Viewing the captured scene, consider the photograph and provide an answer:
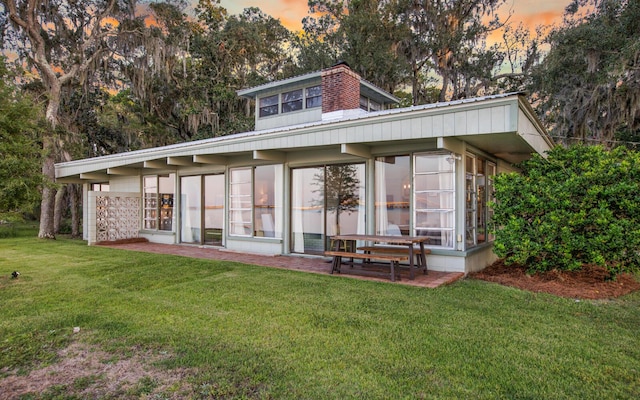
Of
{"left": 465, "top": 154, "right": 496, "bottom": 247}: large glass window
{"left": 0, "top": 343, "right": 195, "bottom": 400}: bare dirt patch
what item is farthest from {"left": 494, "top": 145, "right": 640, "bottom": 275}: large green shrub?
{"left": 0, "top": 343, "right": 195, "bottom": 400}: bare dirt patch

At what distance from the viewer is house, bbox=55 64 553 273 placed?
6.14 metres

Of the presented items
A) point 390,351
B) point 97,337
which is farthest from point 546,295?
point 97,337

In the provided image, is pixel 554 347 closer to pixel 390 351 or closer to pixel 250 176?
pixel 390 351

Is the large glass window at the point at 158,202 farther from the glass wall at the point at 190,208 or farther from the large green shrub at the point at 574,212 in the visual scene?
the large green shrub at the point at 574,212

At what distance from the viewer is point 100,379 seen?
2.71 meters

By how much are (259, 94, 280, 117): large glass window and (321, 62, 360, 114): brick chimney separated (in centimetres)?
262

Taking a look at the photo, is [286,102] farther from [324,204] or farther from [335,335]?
[335,335]

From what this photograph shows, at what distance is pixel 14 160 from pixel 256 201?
4.65 metres

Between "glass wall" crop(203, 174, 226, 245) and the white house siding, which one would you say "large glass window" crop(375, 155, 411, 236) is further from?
"glass wall" crop(203, 174, 226, 245)

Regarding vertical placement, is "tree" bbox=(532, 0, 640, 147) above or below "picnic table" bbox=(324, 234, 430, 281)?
above

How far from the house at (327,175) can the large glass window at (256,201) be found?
26 millimetres

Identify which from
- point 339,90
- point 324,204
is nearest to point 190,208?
point 324,204

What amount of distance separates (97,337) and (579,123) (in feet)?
55.3

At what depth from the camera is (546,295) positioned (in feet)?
16.8
